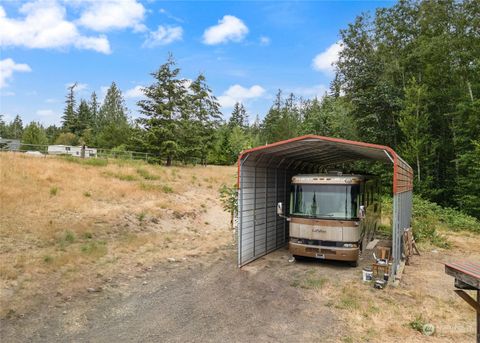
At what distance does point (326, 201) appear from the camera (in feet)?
35.8

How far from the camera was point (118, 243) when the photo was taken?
523 inches

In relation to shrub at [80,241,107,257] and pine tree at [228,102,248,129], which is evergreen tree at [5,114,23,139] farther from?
shrub at [80,241,107,257]

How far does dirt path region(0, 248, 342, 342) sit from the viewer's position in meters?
6.21

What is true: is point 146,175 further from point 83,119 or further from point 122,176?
point 83,119

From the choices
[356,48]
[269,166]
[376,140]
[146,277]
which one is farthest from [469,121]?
[146,277]

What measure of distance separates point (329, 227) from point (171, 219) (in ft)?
34.1

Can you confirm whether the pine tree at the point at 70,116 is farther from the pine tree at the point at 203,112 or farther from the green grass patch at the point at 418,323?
the green grass patch at the point at 418,323

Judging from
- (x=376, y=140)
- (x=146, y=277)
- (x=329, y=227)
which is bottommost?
(x=146, y=277)

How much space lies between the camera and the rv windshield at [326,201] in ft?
Answer: 35.0

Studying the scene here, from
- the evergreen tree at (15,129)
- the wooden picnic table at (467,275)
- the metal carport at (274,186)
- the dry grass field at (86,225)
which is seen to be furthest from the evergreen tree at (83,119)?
the wooden picnic table at (467,275)

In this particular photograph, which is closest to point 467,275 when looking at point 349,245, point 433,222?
point 349,245

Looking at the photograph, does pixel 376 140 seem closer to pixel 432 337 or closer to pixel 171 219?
pixel 171 219

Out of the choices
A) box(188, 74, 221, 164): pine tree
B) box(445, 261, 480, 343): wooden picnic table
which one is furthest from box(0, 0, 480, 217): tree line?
box(445, 261, 480, 343): wooden picnic table

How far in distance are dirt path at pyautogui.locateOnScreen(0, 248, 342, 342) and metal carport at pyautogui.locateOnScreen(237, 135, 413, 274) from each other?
232 centimetres
